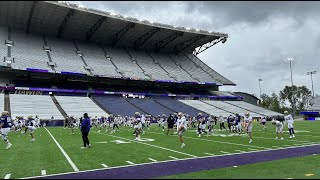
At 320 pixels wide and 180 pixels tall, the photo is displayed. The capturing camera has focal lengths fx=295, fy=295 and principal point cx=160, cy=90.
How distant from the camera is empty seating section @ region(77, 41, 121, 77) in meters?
54.6

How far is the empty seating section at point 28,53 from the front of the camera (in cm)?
4434

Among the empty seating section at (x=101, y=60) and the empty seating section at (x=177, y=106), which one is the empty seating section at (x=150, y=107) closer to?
the empty seating section at (x=177, y=106)

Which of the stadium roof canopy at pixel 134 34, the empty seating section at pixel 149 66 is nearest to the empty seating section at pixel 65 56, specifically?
the stadium roof canopy at pixel 134 34

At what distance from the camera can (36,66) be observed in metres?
46.4

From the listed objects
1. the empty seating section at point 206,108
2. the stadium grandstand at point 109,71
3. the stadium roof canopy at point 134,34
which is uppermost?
the stadium roof canopy at point 134,34

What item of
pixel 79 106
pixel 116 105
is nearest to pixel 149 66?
pixel 116 105

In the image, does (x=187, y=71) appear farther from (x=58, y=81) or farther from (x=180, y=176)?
(x=180, y=176)

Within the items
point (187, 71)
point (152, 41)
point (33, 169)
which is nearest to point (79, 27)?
point (152, 41)

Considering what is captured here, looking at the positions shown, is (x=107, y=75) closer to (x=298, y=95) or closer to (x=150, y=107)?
(x=150, y=107)

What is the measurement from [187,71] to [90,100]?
26.9 metres

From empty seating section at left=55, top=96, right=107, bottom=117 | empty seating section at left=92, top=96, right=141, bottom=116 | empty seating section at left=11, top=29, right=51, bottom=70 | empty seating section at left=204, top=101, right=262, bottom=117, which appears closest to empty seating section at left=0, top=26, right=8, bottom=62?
empty seating section at left=11, top=29, right=51, bottom=70

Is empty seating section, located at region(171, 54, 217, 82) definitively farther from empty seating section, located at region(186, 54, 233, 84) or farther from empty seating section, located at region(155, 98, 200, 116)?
empty seating section, located at region(155, 98, 200, 116)

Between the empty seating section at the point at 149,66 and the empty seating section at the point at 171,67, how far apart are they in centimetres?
188

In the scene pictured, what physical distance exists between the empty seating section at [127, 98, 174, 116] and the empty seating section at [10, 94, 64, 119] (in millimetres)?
15433
